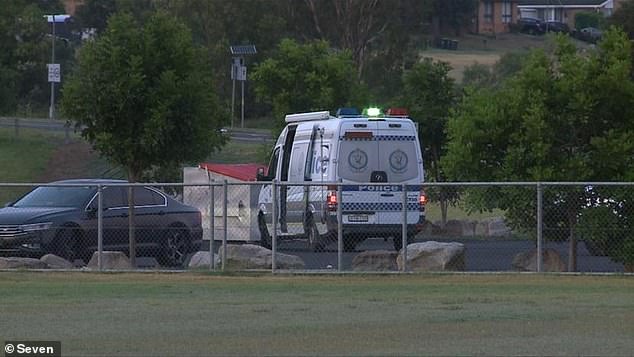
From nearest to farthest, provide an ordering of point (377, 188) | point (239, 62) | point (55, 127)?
point (377, 188), point (239, 62), point (55, 127)

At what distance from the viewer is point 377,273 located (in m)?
21.2

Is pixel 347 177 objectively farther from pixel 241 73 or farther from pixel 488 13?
pixel 488 13

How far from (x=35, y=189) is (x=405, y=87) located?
1510 centimetres

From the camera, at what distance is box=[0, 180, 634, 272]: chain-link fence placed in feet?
68.3

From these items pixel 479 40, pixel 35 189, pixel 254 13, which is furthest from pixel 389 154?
pixel 479 40

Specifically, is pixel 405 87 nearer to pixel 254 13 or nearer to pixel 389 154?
pixel 389 154

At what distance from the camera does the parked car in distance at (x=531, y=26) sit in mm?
105875

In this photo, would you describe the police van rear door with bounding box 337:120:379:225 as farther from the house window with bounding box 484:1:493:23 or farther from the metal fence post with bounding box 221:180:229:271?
the house window with bounding box 484:1:493:23

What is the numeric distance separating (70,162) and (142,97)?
1001 inches

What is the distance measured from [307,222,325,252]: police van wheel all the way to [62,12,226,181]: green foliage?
151 inches

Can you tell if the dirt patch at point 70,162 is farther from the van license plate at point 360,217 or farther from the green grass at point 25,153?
the van license plate at point 360,217

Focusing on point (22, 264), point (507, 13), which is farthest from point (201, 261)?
point (507, 13)

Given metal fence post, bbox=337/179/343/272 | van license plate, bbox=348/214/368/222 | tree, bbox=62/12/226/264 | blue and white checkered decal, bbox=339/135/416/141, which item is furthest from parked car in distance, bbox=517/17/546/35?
metal fence post, bbox=337/179/343/272

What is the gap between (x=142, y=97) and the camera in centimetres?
2541
